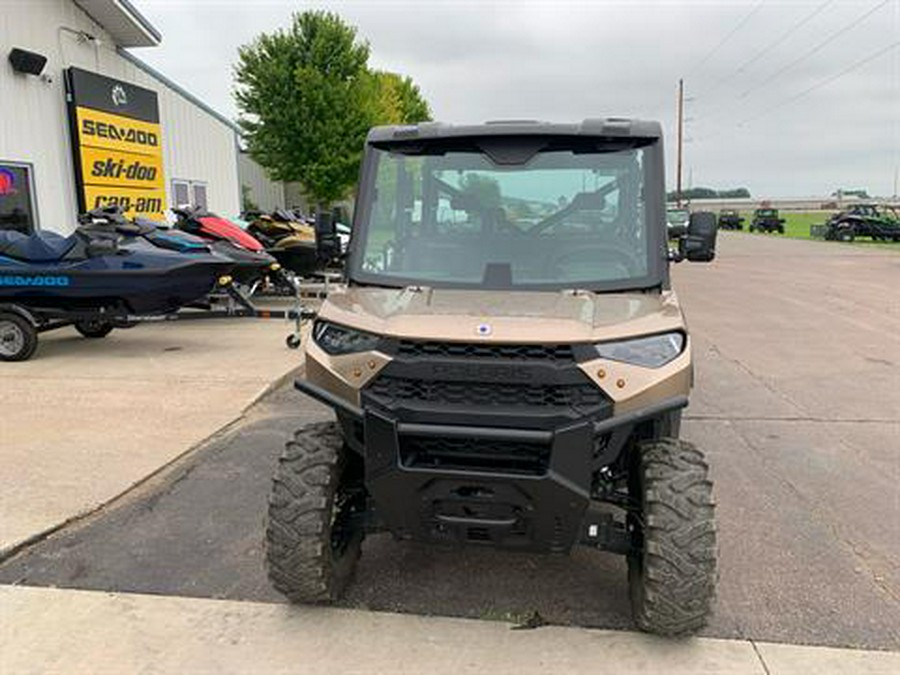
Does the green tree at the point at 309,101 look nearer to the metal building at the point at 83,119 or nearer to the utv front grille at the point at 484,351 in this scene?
the metal building at the point at 83,119

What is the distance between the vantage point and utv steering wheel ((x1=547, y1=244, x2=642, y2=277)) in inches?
140

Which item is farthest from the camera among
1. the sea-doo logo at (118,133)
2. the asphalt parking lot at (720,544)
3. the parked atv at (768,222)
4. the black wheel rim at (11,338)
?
the parked atv at (768,222)

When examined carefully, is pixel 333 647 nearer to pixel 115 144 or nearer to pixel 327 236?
pixel 327 236

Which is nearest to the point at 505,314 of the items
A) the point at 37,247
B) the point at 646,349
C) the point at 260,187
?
the point at 646,349

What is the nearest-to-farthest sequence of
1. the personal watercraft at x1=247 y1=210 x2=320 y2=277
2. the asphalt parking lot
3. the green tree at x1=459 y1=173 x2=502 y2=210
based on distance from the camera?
the asphalt parking lot, the green tree at x1=459 y1=173 x2=502 y2=210, the personal watercraft at x1=247 y1=210 x2=320 y2=277

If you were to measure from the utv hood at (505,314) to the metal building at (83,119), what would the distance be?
32.1ft

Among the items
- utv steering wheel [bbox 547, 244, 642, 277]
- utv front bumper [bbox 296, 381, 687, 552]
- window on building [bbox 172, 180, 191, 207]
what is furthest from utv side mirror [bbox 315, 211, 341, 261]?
window on building [bbox 172, 180, 191, 207]

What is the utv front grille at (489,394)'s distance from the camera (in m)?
2.88

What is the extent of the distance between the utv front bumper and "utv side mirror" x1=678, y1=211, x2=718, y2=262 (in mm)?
1460

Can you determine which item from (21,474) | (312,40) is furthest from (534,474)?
(312,40)

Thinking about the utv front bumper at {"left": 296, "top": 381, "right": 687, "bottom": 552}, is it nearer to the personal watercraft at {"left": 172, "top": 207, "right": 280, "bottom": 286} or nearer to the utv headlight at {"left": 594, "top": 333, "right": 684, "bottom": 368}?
the utv headlight at {"left": 594, "top": 333, "right": 684, "bottom": 368}

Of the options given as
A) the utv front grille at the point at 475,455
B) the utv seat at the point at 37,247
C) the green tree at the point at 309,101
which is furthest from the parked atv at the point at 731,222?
the utv front grille at the point at 475,455

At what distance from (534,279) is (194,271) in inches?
231

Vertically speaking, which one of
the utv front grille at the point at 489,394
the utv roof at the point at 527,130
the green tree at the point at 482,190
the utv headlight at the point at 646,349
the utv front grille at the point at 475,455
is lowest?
the utv front grille at the point at 475,455
